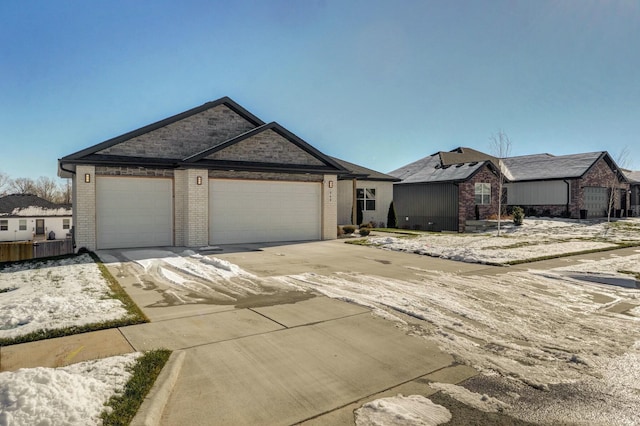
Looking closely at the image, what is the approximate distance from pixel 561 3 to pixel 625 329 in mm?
11356

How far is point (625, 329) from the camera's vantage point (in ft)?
18.6

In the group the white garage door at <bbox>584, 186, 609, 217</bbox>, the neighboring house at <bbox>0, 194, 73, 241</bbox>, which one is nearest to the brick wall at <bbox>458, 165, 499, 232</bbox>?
the white garage door at <bbox>584, 186, 609, 217</bbox>

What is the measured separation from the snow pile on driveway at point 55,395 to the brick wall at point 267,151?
1209 cm

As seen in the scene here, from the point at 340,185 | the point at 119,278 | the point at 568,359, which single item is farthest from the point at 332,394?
the point at 340,185

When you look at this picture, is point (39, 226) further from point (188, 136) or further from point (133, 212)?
point (188, 136)

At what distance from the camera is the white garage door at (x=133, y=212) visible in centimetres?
1376

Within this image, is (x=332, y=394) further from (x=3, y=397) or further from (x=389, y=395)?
(x=3, y=397)

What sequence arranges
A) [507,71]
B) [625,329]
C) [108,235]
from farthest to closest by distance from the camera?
[507,71] → [108,235] → [625,329]

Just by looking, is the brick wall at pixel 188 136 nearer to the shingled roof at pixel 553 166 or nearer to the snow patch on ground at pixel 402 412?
the snow patch on ground at pixel 402 412

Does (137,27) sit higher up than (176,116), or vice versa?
(137,27)

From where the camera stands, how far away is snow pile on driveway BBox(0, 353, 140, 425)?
2812mm

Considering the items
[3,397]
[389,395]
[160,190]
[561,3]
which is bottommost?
[389,395]

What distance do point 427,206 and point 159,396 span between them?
24279 millimetres

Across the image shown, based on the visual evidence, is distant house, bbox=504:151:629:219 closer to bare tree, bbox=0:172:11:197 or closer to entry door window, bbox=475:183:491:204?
entry door window, bbox=475:183:491:204
